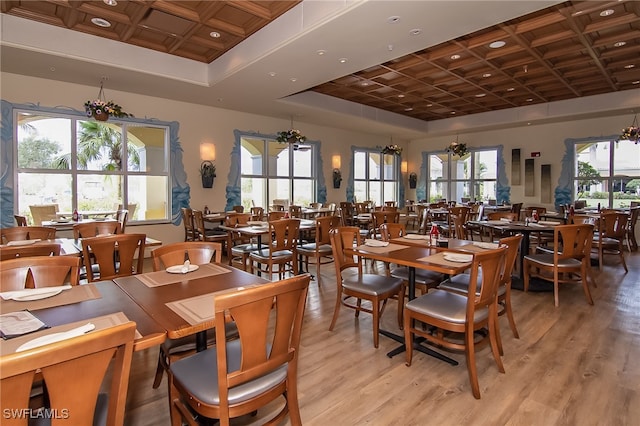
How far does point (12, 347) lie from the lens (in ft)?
3.86

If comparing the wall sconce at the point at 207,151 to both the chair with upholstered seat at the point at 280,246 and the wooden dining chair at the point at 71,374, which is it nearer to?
the chair with upholstered seat at the point at 280,246

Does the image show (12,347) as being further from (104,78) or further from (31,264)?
(104,78)

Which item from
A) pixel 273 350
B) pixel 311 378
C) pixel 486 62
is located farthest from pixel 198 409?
pixel 486 62

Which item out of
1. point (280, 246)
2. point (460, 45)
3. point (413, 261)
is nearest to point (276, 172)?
point (280, 246)

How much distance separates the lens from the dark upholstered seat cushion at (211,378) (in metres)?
1.49

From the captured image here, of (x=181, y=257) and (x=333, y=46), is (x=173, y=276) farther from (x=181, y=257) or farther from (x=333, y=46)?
(x=333, y=46)

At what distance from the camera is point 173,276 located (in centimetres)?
216

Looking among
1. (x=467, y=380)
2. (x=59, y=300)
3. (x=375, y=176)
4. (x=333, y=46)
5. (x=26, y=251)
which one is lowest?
(x=467, y=380)

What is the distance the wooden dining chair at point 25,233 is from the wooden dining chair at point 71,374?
334cm

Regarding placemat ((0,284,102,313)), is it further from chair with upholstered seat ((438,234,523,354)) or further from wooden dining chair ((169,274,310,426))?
chair with upholstered seat ((438,234,523,354))

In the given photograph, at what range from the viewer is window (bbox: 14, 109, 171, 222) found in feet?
18.9

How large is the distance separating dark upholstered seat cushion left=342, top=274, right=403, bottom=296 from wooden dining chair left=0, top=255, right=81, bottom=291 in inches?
80.0

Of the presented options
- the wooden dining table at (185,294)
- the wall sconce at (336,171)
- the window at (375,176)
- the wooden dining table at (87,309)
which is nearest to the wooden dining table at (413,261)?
the wooden dining table at (185,294)

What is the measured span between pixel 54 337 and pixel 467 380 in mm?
2441
